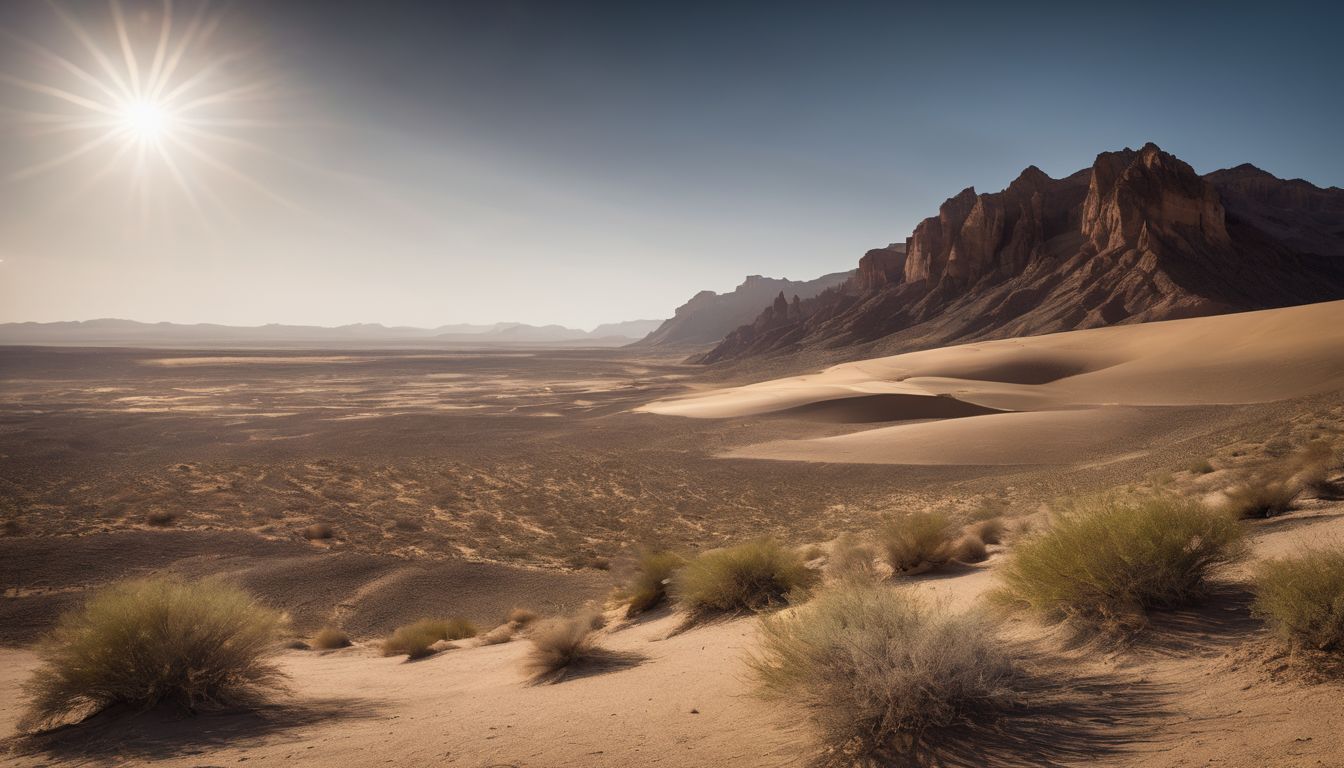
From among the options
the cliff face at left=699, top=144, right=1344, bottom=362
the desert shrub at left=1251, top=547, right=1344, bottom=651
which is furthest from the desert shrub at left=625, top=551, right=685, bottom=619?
the cliff face at left=699, top=144, right=1344, bottom=362

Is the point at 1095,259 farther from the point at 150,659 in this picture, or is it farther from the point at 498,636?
the point at 150,659

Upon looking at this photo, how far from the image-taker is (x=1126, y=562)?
4.84 m

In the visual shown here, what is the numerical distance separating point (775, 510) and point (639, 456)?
957 centimetres

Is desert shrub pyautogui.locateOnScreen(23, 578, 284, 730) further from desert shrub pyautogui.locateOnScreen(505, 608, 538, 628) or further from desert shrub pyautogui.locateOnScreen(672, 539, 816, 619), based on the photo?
desert shrub pyautogui.locateOnScreen(672, 539, 816, 619)

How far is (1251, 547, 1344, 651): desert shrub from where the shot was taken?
144 inches

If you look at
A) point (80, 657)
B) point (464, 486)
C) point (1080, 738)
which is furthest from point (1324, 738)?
point (464, 486)

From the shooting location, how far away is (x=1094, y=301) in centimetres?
6712

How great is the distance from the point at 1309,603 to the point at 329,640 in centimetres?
1124

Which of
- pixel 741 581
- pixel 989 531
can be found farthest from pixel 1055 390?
pixel 741 581

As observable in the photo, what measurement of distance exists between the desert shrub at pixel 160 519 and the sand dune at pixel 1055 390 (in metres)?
18.1

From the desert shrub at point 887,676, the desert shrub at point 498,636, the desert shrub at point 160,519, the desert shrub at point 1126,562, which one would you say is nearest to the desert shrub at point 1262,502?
the desert shrub at point 1126,562

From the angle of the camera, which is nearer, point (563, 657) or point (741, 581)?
point (563, 657)

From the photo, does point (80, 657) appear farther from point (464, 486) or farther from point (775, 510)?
point (464, 486)

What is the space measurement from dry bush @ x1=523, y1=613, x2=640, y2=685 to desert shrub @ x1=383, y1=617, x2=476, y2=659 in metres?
2.78
